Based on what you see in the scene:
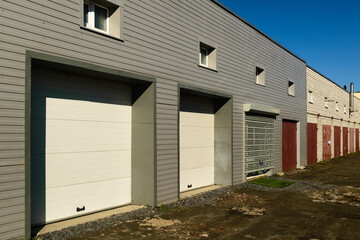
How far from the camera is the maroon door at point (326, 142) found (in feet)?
76.0

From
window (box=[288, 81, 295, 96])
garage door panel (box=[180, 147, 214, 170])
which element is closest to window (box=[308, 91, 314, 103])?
window (box=[288, 81, 295, 96])

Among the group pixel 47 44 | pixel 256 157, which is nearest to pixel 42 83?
pixel 47 44

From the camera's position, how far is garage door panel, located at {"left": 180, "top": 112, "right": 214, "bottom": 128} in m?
9.98

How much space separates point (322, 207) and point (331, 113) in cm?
2017

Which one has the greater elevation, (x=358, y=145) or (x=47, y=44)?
(x=47, y=44)

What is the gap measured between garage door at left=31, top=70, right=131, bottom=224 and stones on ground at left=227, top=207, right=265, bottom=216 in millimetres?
2991

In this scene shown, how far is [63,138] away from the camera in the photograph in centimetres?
645

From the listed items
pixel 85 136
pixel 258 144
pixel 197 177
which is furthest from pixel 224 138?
pixel 85 136

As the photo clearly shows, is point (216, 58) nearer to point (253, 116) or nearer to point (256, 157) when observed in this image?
point (253, 116)

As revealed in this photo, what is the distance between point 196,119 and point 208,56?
2433mm

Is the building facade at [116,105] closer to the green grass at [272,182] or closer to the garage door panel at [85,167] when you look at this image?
the garage door panel at [85,167]

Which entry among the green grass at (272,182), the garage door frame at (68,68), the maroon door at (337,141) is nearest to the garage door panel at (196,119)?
the garage door frame at (68,68)

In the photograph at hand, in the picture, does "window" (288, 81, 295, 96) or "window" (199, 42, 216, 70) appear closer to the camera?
"window" (199, 42, 216, 70)

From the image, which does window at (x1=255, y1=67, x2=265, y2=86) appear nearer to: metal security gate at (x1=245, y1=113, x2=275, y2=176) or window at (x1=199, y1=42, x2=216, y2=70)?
metal security gate at (x1=245, y1=113, x2=275, y2=176)
